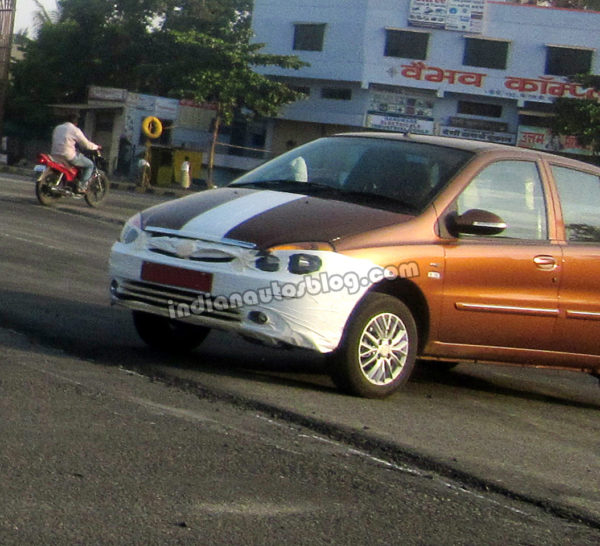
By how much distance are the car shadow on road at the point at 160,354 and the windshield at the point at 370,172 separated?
1.10 meters

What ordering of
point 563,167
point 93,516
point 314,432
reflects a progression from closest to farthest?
point 93,516
point 314,432
point 563,167

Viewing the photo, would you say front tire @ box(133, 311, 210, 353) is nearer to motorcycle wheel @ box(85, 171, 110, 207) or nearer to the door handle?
the door handle

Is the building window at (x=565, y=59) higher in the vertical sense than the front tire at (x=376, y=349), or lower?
higher

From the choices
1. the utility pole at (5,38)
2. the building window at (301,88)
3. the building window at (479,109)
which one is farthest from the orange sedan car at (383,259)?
the utility pole at (5,38)

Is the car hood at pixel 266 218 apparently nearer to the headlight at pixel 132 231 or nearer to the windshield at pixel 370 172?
the headlight at pixel 132 231

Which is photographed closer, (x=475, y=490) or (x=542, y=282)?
(x=475, y=490)

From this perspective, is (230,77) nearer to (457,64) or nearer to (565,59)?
(457,64)

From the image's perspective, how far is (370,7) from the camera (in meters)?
50.7

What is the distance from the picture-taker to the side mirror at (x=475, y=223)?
6832 millimetres

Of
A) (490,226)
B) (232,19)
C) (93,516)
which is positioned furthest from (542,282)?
(232,19)

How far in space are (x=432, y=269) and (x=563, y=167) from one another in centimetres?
150

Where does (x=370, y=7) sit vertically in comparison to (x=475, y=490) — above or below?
above

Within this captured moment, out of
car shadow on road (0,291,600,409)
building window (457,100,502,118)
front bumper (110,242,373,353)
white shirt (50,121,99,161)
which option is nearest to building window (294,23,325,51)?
building window (457,100,502,118)

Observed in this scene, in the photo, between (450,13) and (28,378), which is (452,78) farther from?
(28,378)
